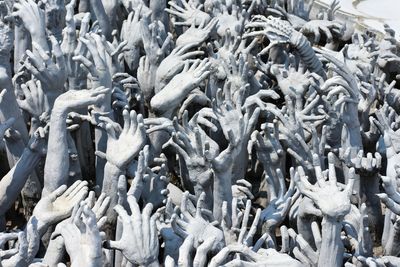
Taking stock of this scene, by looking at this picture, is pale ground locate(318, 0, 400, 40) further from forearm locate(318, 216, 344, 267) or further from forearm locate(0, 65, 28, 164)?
forearm locate(318, 216, 344, 267)

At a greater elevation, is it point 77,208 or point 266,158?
point 77,208

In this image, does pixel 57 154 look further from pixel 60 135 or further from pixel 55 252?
pixel 55 252

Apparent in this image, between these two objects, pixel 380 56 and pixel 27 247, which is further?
pixel 380 56

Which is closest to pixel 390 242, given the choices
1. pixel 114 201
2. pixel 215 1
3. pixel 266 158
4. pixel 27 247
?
pixel 266 158

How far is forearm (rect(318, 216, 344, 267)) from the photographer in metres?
3.36

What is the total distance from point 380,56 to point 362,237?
237 cm

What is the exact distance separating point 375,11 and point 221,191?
431 centimetres

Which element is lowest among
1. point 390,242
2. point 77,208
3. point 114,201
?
point 390,242

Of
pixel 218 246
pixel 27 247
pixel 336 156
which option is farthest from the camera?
pixel 336 156

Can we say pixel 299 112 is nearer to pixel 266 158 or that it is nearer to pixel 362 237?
pixel 266 158

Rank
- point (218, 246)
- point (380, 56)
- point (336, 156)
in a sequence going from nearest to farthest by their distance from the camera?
point (218, 246) → point (336, 156) → point (380, 56)

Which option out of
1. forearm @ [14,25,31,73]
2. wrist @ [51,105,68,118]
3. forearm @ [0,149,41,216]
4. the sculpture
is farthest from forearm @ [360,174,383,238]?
forearm @ [14,25,31,73]

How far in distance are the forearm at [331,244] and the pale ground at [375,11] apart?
3917mm

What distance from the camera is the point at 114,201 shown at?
12.7ft
